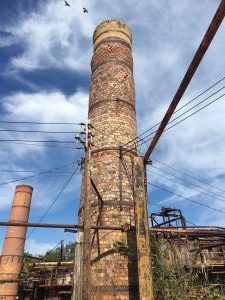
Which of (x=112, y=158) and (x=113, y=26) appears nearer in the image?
(x=112, y=158)

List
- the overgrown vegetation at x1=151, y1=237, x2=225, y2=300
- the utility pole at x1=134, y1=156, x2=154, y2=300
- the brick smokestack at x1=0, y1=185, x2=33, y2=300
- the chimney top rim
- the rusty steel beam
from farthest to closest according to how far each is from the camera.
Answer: the brick smokestack at x1=0, y1=185, x2=33, y2=300 < the chimney top rim < the overgrown vegetation at x1=151, y1=237, x2=225, y2=300 < the utility pole at x1=134, y1=156, x2=154, y2=300 < the rusty steel beam

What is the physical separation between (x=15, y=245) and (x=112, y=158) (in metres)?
14.3

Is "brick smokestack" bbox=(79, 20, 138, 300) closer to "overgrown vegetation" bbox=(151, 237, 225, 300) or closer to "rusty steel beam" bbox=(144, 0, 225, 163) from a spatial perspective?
"overgrown vegetation" bbox=(151, 237, 225, 300)

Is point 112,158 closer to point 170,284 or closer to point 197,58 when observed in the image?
point 170,284

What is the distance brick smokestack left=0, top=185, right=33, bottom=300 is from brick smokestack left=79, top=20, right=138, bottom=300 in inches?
518

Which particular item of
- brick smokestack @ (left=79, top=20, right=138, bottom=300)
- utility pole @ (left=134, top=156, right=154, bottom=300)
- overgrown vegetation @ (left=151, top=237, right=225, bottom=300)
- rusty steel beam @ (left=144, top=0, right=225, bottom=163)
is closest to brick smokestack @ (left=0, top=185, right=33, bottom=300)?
brick smokestack @ (left=79, top=20, right=138, bottom=300)

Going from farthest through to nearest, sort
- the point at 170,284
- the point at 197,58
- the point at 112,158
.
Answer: the point at 112,158 < the point at 170,284 < the point at 197,58

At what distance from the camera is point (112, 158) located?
33.5 feet

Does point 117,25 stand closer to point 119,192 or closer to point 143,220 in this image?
point 119,192

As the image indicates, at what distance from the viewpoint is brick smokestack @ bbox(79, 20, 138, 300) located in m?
8.19

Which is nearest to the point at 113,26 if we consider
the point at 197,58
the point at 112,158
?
the point at 112,158

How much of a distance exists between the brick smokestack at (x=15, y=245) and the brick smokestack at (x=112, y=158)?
13153mm

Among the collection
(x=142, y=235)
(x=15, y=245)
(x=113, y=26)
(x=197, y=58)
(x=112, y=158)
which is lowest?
(x=142, y=235)

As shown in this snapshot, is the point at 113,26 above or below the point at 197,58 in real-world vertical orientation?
above
